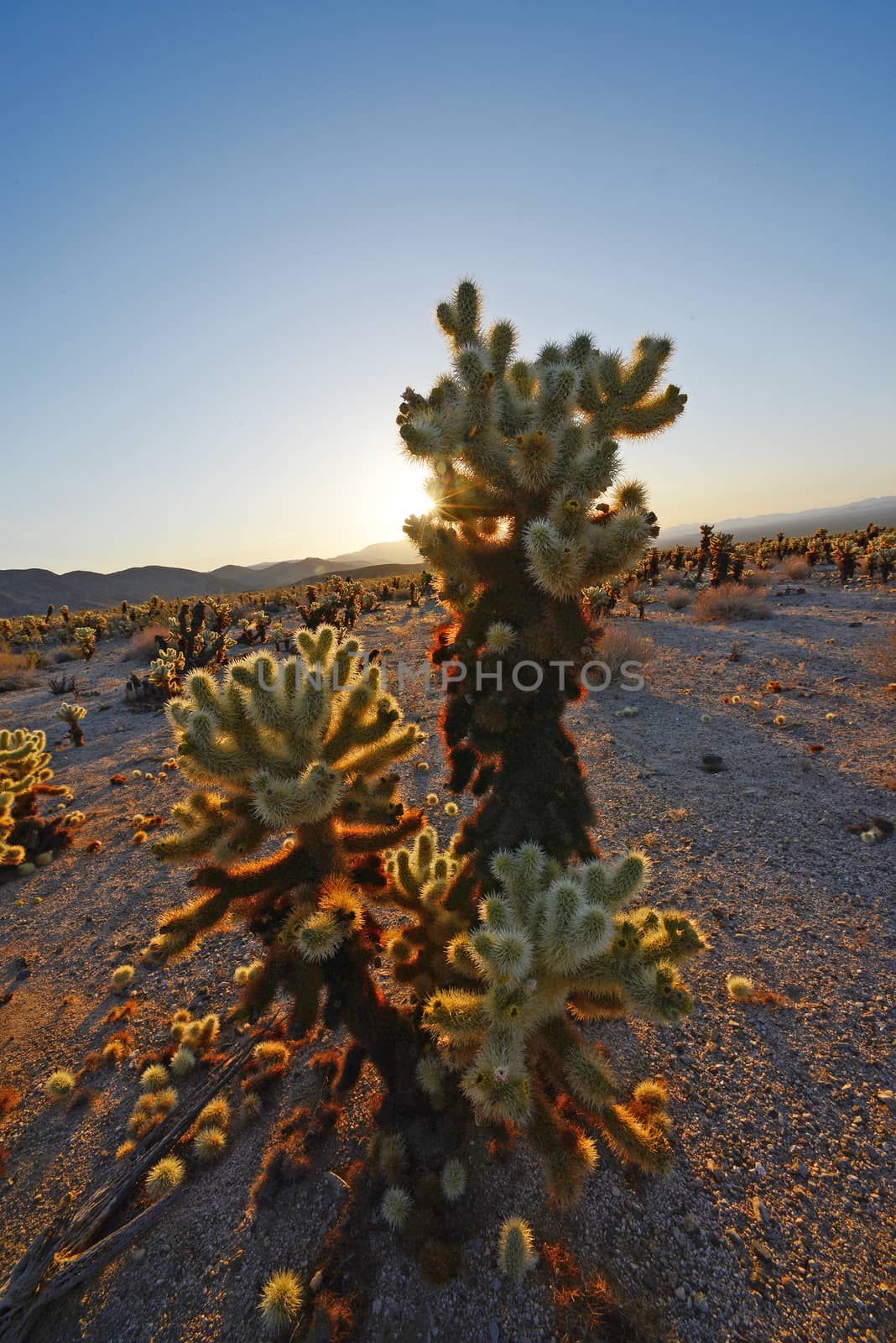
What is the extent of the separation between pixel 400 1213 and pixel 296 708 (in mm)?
2397

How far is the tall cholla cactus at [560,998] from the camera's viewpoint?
80.9 inches

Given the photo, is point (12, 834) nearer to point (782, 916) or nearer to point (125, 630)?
point (782, 916)

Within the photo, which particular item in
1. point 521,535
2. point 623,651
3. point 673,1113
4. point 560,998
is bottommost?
point 673,1113

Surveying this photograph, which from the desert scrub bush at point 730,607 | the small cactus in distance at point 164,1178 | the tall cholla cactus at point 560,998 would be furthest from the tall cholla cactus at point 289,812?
the desert scrub bush at point 730,607

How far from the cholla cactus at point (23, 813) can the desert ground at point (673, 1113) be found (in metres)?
0.31

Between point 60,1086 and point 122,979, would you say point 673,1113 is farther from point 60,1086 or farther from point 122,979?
point 122,979

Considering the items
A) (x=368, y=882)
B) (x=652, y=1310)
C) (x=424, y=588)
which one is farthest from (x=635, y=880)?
(x=424, y=588)

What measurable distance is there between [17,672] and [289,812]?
1788 cm

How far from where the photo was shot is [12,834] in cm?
626

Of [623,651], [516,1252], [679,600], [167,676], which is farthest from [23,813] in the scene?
[679,600]

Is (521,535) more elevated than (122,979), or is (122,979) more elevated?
(521,535)

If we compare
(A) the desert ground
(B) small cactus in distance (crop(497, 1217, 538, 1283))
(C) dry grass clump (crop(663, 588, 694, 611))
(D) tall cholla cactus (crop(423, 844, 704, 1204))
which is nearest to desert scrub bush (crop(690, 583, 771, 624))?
(C) dry grass clump (crop(663, 588, 694, 611))

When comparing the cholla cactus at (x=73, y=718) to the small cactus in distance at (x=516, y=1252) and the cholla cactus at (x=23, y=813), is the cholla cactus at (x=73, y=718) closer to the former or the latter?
the cholla cactus at (x=23, y=813)

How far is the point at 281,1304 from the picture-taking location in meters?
2.24
